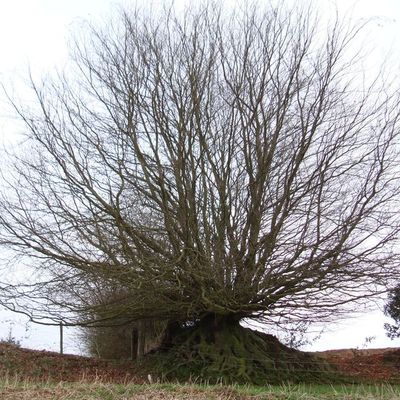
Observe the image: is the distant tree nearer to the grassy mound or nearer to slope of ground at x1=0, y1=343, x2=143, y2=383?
the grassy mound

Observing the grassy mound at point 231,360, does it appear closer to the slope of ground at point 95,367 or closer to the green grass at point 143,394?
the slope of ground at point 95,367

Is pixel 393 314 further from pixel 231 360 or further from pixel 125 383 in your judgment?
pixel 125 383

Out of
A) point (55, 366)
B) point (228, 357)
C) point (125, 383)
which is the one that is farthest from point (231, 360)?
point (125, 383)

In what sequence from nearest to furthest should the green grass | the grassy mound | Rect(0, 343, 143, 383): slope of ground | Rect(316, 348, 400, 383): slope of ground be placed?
1. the green grass
2. Rect(0, 343, 143, 383): slope of ground
3. the grassy mound
4. Rect(316, 348, 400, 383): slope of ground

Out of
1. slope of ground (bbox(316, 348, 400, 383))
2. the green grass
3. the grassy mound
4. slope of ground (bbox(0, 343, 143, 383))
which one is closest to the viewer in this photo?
the green grass

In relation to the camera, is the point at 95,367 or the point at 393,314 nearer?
the point at 95,367

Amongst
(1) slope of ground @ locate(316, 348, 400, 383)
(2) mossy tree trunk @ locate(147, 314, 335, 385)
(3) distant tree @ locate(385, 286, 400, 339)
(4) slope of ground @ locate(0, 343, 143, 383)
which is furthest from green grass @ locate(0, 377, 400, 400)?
(3) distant tree @ locate(385, 286, 400, 339)

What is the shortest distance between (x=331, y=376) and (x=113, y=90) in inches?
312

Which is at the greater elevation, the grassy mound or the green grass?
the grassy mound

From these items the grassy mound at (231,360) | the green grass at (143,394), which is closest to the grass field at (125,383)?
the green grass at (143,394)

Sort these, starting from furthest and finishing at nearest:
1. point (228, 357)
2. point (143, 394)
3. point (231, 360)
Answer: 1. point (228, 357)
2. point (231, 360)
3. point (143, 394)

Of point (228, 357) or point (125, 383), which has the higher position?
point (228, 357)

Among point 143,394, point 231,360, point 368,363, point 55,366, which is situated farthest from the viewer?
point 368,363

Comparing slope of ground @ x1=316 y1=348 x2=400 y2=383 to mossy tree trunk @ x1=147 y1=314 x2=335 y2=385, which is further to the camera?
slope of ground @ x1=316 y1=348 x2=400 y2=383
